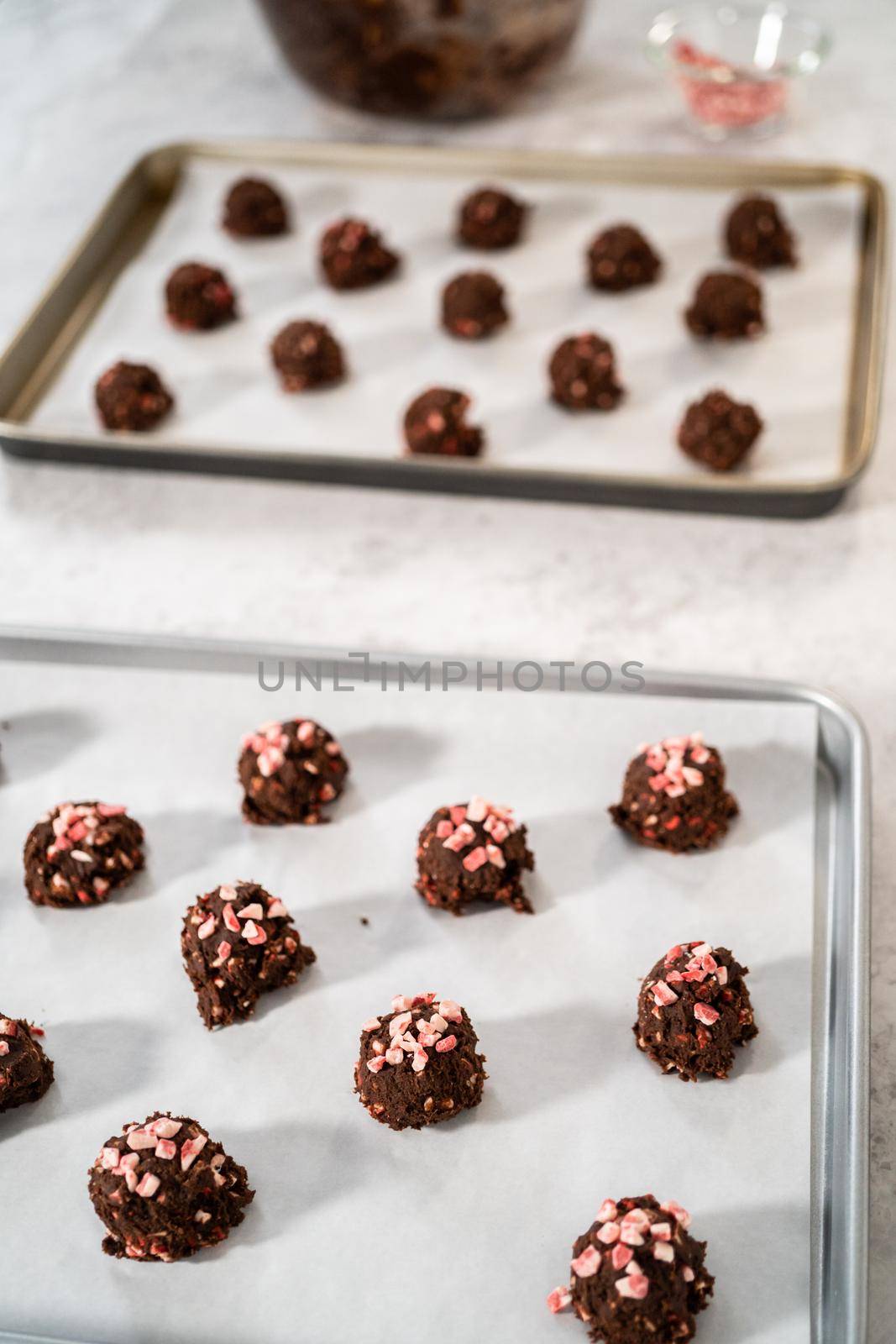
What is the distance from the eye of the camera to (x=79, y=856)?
1.77m

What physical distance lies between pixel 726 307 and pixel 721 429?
0.36 m

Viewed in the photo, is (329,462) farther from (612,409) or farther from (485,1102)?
(485,1102)

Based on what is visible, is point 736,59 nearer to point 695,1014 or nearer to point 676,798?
point 676,798

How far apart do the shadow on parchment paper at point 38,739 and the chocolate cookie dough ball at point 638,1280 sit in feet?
3.23

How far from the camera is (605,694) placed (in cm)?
203

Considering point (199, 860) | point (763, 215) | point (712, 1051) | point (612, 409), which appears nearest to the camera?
point (712, 1051)

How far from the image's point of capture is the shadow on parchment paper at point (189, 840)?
6.09 ft

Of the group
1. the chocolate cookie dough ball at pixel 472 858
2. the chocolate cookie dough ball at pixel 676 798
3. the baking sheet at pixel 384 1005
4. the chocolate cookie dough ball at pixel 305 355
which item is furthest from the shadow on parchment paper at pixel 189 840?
the chocolate cookie dough ball at pixel 305 355

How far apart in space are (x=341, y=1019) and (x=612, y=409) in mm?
1281

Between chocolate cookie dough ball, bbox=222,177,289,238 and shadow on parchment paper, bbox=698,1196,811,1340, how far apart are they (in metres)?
2.20

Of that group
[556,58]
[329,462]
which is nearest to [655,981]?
[329,462]

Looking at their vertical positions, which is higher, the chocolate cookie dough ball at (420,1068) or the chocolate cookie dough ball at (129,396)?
the chocolate cookie dough ball at (129,396)

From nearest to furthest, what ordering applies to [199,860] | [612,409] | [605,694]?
[199,860], [605,694], [612,409]

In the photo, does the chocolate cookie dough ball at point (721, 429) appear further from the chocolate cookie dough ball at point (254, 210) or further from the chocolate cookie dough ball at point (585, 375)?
the chocolate cookie dough ball at point (254, 210)
